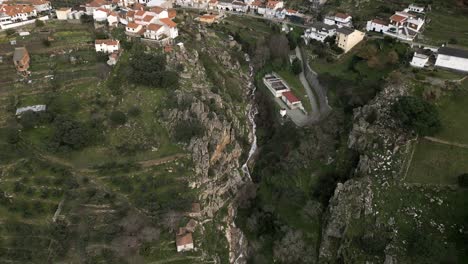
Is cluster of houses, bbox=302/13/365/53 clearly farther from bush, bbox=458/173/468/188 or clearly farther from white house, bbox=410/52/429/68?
bush, bbox=458/173/468/188

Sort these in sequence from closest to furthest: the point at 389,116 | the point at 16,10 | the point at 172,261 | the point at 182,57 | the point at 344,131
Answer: the point at 172,261 → the point at 389,116 → the point at 344,131 → the point at 182,57 → the point at 16,10

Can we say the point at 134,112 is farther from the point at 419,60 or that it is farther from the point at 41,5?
the point at 419,60

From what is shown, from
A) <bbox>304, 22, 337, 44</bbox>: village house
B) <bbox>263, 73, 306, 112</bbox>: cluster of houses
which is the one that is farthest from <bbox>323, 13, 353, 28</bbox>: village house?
<bbox>263, 73, 306, 112</bbox>: cluster of houses

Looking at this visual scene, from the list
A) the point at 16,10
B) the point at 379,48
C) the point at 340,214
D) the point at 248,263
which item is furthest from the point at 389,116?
the point at 16,10

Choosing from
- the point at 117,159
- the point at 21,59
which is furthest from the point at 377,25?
the point at 21,59

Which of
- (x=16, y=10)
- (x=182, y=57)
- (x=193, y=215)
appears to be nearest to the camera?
(x=193, y=215)

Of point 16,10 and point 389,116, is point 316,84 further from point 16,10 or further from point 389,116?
point 16,10
